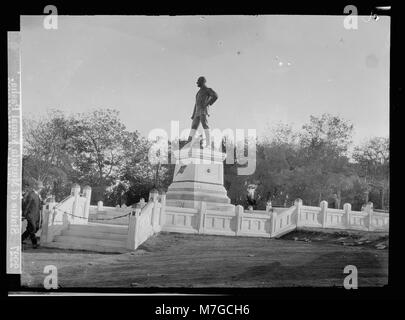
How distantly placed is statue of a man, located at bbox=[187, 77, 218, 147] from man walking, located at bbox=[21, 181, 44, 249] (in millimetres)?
1891

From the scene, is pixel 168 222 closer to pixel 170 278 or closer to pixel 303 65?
pixel 170 278

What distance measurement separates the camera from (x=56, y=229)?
17.2 feet

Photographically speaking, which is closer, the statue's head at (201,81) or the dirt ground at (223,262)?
the dirt ground at (223,262)

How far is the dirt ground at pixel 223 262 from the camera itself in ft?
16.8

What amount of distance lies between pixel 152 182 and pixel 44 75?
1.75m

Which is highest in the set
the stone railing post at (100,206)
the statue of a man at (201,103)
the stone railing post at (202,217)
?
the statue of a man at (201,103)

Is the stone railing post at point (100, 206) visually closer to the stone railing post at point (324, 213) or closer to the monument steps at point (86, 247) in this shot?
the monument steps at point (86, 247)

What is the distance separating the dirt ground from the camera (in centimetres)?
512

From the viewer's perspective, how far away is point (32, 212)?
5191 millimetres

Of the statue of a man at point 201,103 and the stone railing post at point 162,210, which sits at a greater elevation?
the statue of a man at point 201,103

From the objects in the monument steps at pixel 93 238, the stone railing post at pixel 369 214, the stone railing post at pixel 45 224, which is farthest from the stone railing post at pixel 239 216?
the stone railing post at pixel 45 224

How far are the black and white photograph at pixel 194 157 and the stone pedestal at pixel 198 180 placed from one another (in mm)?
14

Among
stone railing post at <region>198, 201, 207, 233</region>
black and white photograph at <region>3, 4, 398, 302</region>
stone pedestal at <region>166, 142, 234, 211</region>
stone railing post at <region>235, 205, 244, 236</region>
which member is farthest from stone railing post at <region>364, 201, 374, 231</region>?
stone railing post at <region>198, 201, 207, 233</region>
